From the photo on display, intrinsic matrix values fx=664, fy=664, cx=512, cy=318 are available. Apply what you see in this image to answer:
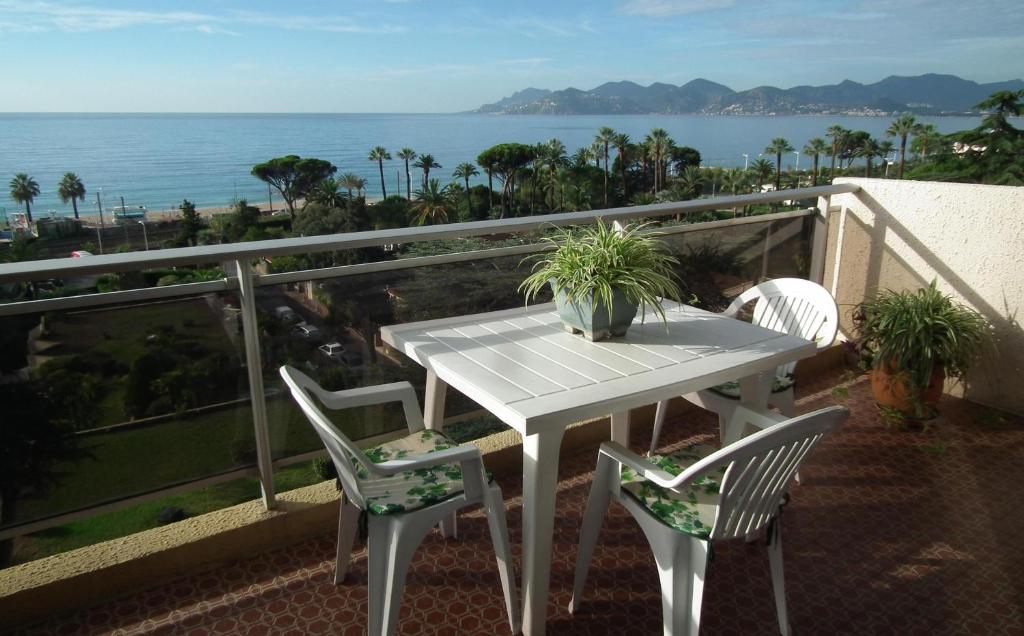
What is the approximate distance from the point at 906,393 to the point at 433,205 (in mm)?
54729

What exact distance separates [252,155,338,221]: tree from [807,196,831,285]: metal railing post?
6314 cm

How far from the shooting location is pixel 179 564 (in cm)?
218

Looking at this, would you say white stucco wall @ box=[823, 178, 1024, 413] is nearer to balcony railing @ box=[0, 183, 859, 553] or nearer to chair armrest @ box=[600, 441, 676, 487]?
balcony railing @ box=[0, 183, 859, 553]

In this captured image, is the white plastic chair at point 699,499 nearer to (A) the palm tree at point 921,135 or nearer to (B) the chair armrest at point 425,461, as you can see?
(B) the chair armrest at point 425,461

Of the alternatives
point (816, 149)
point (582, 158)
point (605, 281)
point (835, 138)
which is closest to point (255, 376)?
point (605, 281)

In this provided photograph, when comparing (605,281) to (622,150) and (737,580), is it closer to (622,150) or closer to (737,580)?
(737,580)

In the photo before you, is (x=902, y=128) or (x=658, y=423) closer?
(x=658, y=423)

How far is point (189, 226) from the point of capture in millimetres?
58750

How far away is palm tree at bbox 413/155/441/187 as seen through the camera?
229 ft

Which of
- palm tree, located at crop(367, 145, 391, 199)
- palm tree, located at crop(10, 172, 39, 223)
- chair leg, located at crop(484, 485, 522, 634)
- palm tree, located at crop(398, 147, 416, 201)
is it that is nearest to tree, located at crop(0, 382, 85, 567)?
chair leg, located at crop(484, 485, 522, 634)

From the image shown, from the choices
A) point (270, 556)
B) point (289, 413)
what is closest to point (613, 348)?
point (289, 413)

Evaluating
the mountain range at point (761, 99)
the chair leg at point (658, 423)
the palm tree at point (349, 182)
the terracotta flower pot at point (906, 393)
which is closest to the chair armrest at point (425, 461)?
the chair leg at point (658, 423)

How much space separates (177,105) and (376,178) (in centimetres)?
3595

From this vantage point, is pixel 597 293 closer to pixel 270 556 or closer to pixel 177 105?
pixel 270 556
